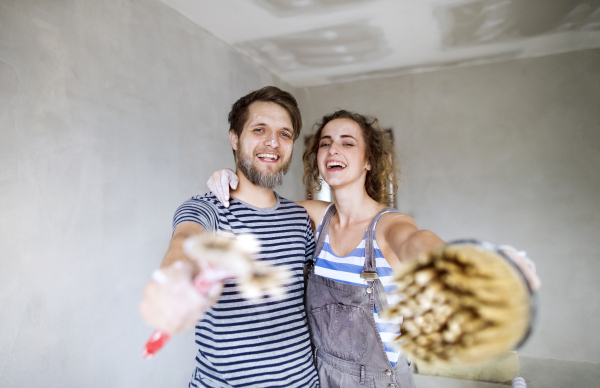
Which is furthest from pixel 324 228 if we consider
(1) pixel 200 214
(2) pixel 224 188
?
(1) pixel 200 214

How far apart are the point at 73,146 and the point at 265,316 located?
4.04 feet

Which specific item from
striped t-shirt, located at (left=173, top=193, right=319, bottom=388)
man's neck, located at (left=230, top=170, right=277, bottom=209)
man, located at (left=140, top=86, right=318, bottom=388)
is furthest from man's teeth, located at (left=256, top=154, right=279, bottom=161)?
striped t-shirt, located at (left=173, top=193, right=319, bottom=388)

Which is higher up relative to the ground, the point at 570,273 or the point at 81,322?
the point at 81,322

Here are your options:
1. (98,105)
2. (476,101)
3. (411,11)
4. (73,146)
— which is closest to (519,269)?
(73,146)

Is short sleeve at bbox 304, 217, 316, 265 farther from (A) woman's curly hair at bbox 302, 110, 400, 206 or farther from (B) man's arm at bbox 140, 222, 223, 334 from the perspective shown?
(B) man's arm at bbox 140, 222, 223, 334

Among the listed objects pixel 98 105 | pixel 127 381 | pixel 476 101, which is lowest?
pixel 127 381

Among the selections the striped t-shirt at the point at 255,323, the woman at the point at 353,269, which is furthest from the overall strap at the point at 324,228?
the striped t-shirt at the point at 255,323

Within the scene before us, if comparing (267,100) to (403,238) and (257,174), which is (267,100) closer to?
(257,174)

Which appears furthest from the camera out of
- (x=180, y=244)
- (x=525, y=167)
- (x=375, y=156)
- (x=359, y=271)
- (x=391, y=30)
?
(x=525, y=167)

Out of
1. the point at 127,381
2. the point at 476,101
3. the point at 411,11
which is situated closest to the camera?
the point at 127,381

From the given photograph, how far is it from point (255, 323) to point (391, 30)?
2.63 m

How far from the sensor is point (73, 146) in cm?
153

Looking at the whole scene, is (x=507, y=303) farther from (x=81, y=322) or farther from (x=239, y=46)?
(x=239, y=46)

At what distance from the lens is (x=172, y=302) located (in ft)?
1.36
